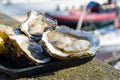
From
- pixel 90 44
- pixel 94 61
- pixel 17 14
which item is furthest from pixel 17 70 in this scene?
pixel 17 14

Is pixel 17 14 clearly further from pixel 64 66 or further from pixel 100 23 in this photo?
pixel 64 66

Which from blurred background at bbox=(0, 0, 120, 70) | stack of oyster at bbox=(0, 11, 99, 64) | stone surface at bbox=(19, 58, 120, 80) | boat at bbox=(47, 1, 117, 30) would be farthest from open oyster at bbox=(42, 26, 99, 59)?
boat at bbox=(47, 1, 117, 30)

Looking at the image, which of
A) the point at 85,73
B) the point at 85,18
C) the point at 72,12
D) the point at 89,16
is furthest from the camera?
the point at 72,12

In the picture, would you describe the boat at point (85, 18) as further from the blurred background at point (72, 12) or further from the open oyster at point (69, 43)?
the open oyster at point (69, 43)

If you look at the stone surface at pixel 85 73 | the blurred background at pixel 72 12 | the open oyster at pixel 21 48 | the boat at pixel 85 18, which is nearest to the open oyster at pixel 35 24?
the open oyster at pixel 21 48

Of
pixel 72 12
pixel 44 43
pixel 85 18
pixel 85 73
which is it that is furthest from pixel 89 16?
pixel 44 43

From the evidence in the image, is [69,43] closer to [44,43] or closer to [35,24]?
[44,43]

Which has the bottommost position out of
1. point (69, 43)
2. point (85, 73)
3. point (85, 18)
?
point (85, 18)

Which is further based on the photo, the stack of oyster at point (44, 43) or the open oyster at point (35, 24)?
the open oyster at point (35, 24)
